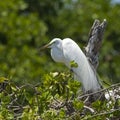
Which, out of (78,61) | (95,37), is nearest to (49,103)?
(78,61)

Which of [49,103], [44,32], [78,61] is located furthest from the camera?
[44,32]

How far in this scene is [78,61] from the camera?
5871mm

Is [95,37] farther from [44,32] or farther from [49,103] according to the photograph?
[44,32]

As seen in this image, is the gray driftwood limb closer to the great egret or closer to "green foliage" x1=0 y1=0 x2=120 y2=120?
the great egret

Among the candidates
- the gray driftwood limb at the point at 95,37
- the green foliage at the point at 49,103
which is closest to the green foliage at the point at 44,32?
the gray driftwood limb at the point at 95,37

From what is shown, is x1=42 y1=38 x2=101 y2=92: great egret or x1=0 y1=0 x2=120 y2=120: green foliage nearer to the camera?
x1=42 y1=38 x2=101 y2=92: great egret

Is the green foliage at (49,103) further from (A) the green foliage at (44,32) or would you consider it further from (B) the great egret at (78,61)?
(A) the green foliage at (44,32)

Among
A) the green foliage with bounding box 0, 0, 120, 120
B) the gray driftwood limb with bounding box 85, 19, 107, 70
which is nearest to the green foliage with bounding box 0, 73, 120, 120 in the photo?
the gray driftwood limb with bounding box 85, 19, 107, 70

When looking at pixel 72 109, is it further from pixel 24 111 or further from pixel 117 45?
pixel 117 45

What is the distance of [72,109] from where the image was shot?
199 inches

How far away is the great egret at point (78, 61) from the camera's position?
581 centimetres

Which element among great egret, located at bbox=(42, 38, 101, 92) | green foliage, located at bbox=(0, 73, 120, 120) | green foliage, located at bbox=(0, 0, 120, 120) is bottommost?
green foliage, located at bbox=(0, 73, 120, 120)

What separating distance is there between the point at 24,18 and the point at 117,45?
1.71 metres

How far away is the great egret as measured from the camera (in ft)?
19.1
